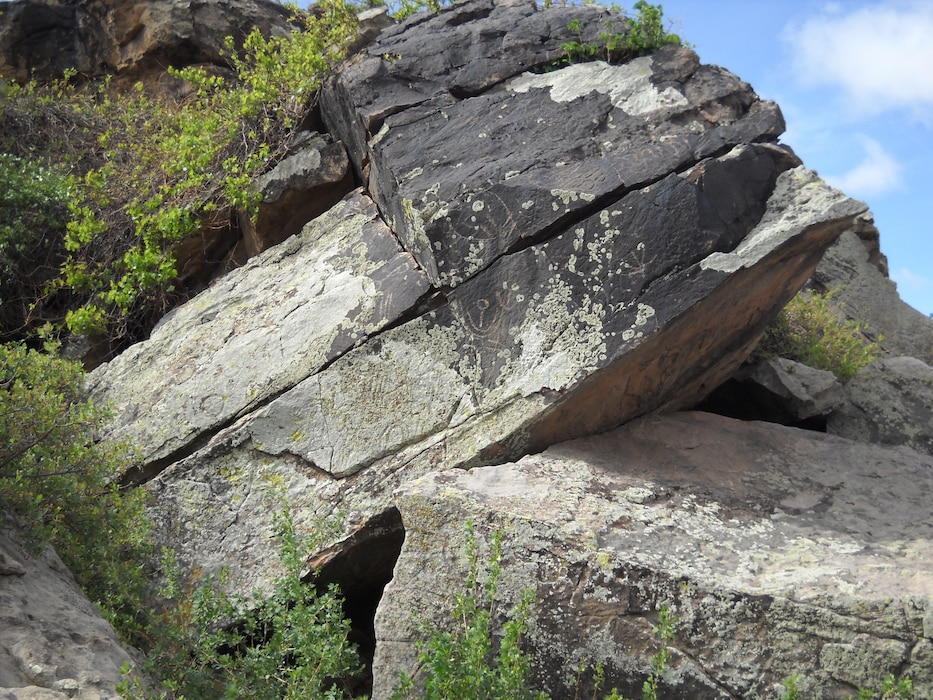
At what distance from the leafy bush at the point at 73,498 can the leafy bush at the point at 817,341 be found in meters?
4.18

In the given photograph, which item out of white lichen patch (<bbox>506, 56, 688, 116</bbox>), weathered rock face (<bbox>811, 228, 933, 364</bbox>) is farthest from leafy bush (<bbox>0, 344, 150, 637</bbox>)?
weathered rock face (<bbox>811, 228, 933, 364</bbox>)

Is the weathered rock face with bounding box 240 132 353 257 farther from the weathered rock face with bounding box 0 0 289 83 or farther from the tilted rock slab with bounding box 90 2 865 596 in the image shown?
the weathered rock face with bounding box 0 0 289 83

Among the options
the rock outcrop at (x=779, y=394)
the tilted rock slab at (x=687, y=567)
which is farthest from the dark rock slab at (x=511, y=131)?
the rock outcrop at (x=779, y=394)

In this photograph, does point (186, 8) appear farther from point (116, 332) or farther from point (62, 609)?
point (62, 609)

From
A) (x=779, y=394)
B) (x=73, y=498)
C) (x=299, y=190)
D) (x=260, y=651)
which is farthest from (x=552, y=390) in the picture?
(x=299, y=190)

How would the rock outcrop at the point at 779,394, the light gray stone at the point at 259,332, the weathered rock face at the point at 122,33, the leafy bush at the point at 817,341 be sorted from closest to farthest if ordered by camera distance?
1. the light gray stone at the point at 259,332
2. the rock outcrop at the point at 779,394
3. the leafy bush at the point at 817,341
4. the weathered rock face at the point at 122,33

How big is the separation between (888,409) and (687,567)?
3.03m

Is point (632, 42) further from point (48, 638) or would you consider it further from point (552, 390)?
point (48, 638)

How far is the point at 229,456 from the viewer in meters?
5.03

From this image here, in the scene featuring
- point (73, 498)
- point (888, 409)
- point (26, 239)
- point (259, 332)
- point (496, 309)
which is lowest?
point (73, 498)

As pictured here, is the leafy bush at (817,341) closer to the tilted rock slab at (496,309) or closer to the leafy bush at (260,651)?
the tilted rock slab at (496,309)

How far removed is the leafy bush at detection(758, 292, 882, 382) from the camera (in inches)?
251

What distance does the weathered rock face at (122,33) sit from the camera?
8945mm

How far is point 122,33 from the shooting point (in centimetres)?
Answer: 911
